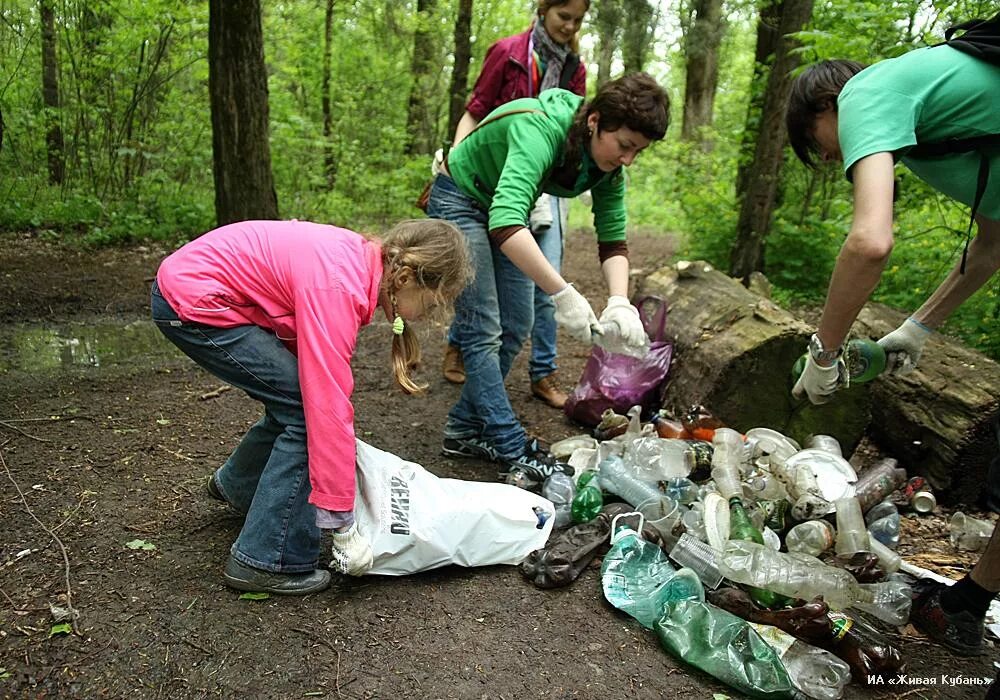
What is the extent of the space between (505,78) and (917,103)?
7.28 ft

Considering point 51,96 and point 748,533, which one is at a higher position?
point 51,96

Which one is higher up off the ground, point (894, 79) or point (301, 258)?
point (894, 79)

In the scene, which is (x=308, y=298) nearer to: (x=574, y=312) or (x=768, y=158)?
(x=574, y=312)

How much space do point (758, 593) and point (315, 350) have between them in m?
1.52

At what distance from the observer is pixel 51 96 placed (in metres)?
7.58

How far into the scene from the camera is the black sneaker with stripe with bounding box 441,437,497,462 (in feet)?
10.4

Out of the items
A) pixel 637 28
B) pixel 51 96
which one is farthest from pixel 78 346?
pixel 637 28

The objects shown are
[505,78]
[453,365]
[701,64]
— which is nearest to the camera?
[505,78]

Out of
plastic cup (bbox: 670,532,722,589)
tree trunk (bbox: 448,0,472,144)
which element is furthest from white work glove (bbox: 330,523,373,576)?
tree trunk (bbox: 448,0,472,144)

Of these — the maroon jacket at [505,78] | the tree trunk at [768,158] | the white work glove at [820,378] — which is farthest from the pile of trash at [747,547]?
the tree trunk at [768,158]

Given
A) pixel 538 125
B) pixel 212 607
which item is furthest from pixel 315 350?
pixel 538 125

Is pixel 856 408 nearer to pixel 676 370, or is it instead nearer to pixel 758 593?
pixel 676 370

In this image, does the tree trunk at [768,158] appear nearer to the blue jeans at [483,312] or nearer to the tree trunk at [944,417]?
the tree trunk at [944,417]

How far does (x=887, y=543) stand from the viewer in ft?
8.66
